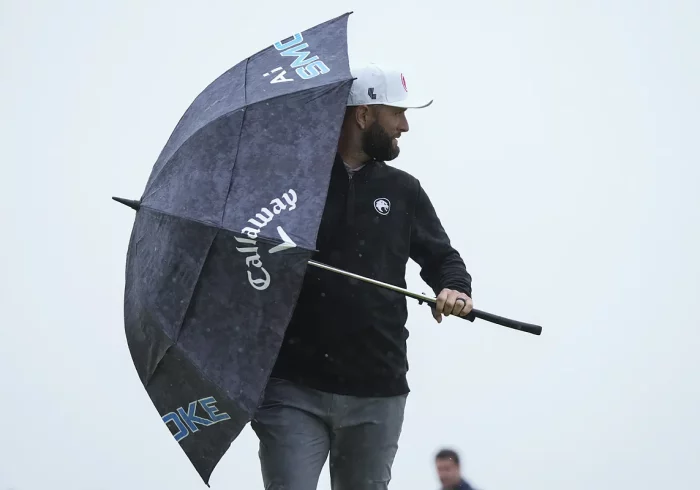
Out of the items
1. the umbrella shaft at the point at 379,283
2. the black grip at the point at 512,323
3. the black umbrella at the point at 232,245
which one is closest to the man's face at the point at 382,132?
the black umbrella at the point at 232,245

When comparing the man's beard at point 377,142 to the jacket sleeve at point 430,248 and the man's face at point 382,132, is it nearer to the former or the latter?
the man's face at point 382,132

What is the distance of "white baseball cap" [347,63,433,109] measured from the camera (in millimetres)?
4031

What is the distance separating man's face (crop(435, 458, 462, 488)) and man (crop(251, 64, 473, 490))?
370cm

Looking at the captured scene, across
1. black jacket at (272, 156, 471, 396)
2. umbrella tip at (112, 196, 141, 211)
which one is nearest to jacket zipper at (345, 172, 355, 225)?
black jacket at (272, 156, 471, 396)

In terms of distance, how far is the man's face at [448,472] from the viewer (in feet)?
25.2

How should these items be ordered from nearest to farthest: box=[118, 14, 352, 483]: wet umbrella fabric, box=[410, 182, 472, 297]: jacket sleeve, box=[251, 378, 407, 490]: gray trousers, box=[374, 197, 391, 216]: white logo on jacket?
box=[118, 14, 352, 483]: wet umbrella fabric
box=[251, 378, 407, 490]: gray trousers
box=[374, 197, 391, 216]: white logo on jacket
box=[410, 182, 472, 297]: jacket sleeve

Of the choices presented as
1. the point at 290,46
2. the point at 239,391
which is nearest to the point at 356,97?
the point at 290,46

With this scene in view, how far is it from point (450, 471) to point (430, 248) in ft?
12.7

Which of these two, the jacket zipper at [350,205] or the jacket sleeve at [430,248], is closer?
the jacket zipper at [350,205]

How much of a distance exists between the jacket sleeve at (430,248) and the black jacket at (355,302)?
0.06 meters

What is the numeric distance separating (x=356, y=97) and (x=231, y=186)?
0.64 m

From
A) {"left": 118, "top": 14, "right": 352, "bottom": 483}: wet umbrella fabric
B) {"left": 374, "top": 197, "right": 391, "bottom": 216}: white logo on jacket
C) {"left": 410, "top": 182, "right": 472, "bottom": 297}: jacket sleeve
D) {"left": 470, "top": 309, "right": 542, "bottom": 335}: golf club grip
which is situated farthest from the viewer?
{"left": 410, "top": 182, "right": 472, "bottom": 297}: jacket sleeve

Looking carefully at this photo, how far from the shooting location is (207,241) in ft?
11.8

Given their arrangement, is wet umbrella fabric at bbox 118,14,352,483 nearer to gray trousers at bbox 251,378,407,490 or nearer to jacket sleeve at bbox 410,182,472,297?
gray trousers at bbox 251,378,407,490
